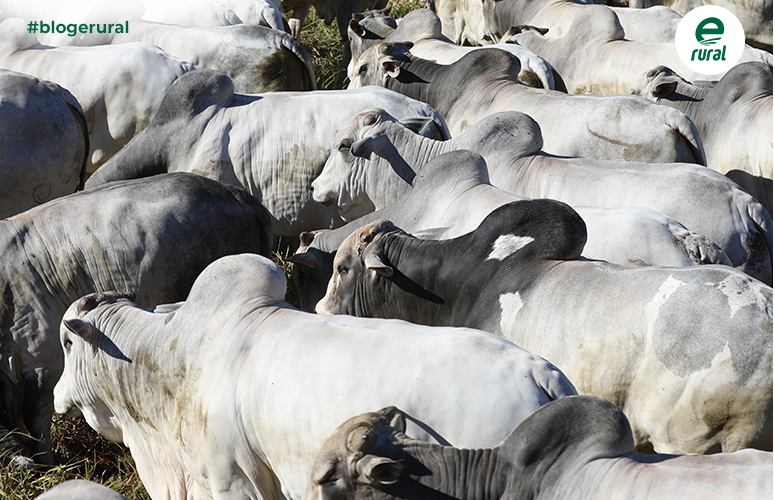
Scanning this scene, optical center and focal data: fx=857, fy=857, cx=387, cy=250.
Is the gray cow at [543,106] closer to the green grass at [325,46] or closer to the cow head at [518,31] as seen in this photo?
the cow head at [518,31]

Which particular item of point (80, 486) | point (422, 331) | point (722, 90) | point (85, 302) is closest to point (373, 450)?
point (422, 331)

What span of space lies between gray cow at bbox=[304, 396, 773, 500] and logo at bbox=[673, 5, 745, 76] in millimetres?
4676

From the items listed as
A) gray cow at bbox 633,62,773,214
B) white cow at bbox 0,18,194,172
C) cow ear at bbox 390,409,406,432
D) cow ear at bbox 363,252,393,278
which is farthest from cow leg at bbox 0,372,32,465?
gray cow at bbox 633,62,773,214

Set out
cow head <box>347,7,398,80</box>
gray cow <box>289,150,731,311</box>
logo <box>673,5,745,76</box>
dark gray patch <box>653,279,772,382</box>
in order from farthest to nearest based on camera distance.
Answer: cow head <box>347,7,398,80</box> < logo <box>673,5,745,76</box> < gray cow <box>289,150,731,311</box> < dark gray patch <box>653,279,772,382</box>

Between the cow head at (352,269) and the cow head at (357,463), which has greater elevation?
the cow head at (357,463)

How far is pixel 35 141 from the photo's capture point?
4.36 meters

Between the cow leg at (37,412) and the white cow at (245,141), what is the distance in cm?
144

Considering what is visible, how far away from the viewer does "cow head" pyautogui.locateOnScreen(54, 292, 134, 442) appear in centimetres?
296

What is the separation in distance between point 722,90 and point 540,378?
3.41 meters

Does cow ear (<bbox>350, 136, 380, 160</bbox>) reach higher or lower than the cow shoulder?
lower

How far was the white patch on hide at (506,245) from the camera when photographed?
303 centimetres

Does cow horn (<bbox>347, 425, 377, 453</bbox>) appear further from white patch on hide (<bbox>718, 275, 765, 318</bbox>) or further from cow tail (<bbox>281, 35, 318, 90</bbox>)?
cow tail (<bbox>281, 35, 318, 90</bbox>)

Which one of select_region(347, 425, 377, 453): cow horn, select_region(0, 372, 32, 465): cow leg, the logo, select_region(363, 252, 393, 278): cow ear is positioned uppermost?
select_region(347, 425, 377, 453): cow horn

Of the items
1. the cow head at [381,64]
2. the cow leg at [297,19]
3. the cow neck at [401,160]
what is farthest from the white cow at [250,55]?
the cow leg at [297,19]
